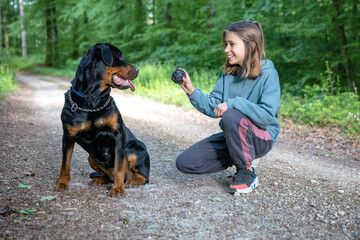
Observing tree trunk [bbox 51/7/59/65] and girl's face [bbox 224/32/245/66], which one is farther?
tree trunk [bbox 51/7/59/65]

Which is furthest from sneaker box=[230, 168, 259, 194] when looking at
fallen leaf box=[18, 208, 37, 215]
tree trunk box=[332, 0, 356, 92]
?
tree trunk box=[332, 0, 356, 92]

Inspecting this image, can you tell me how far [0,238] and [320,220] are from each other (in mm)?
2333

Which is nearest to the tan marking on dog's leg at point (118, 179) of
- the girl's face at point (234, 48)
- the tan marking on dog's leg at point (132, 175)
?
the tan marking on dog's leg at point (132, 175)

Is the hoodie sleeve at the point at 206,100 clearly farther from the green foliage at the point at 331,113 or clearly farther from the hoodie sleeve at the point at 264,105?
the green foliage at the point at 331,113

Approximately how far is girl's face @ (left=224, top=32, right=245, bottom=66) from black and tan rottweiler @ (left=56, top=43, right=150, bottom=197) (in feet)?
3.28

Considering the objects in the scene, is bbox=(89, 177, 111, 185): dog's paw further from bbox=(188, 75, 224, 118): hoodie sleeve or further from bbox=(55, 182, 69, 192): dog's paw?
bbox=(188, 75, 224, 118): hoodie sleeve

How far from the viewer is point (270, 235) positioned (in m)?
2.22

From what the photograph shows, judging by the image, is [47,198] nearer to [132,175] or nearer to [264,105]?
[132,175]

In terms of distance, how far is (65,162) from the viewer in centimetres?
295

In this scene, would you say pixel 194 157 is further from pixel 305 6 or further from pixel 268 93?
pixel 305 6

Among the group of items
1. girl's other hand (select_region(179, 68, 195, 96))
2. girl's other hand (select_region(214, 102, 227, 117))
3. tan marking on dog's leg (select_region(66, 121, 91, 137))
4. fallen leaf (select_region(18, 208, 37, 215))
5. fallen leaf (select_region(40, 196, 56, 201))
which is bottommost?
fallen leaf (select_region(40, 196, 56, 201))

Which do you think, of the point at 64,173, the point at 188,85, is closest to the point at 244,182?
the point at 188,85

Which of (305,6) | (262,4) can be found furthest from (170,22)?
(305,6)

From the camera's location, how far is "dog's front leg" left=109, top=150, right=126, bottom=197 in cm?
290
